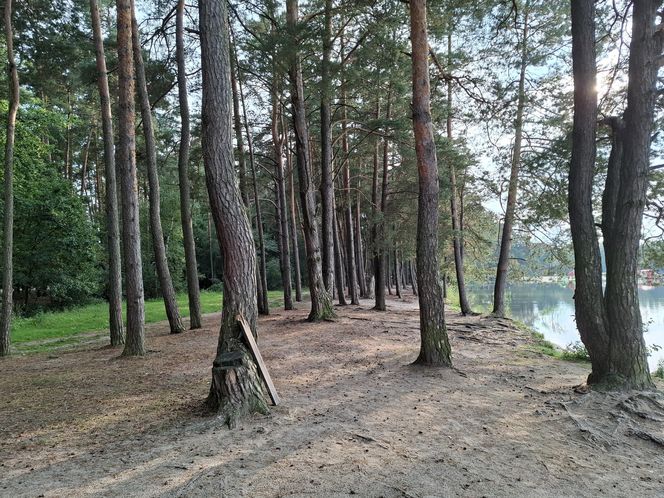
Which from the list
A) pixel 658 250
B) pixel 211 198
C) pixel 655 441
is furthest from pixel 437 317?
Result: pixel 658 250

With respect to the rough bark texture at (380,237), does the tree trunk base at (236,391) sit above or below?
below

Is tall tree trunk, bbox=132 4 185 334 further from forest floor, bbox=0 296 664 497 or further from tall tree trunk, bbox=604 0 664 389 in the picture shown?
tall tree trunk, bbox=604 0 664 389

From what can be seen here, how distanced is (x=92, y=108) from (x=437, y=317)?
19534mm

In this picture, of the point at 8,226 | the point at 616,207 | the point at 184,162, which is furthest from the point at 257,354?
the point at 184,162

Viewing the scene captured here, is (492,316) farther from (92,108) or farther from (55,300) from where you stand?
(55,300)

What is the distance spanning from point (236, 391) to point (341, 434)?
3.87 feet

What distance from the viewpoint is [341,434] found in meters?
3.86

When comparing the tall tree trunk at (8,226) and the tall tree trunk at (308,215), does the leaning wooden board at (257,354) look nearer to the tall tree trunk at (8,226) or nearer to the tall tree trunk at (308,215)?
the tall tree trunk at (8,226)

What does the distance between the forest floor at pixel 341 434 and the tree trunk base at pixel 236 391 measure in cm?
18

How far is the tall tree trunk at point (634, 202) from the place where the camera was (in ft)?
16.0

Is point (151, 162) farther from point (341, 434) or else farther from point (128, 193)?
point (341, 434)

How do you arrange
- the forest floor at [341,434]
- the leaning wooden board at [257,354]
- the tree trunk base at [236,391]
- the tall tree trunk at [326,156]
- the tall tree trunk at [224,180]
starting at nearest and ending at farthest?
the forest floor at [341,434]
the tree trunk base at [236,391]
the leaning wooden board at [257,354]
the tall tree trunk at [224,180]
the tall tree trunk at [326,156]

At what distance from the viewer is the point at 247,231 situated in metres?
4.93

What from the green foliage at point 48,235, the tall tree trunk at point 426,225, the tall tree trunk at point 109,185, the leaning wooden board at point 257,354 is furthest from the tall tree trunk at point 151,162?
the green foliage at point 48,235
